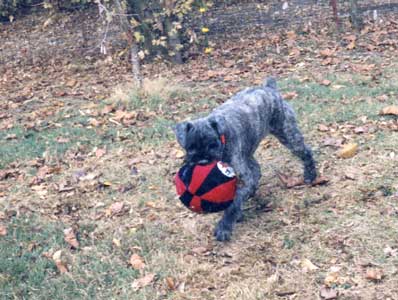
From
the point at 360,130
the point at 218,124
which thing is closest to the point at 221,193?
the point at 218,124

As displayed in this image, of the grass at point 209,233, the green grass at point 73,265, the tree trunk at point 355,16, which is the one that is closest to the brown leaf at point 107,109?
the grass at point 209,233

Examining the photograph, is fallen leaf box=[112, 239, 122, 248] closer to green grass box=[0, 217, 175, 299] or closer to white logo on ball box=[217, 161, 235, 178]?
green grass box=[0, 217, 175, 299]

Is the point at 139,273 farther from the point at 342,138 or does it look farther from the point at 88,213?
the point at 342,138

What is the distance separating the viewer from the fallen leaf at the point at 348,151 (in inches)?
218

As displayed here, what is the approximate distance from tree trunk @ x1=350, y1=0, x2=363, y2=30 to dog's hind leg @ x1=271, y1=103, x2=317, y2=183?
6.05m

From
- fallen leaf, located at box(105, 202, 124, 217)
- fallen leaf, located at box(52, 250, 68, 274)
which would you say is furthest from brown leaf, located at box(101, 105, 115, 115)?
fallen leaf, located at box(52, 250, 68, 274)

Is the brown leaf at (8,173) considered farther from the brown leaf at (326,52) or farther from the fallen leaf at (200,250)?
the brown leaf at (326,52)

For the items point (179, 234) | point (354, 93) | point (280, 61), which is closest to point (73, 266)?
point (179, 234)

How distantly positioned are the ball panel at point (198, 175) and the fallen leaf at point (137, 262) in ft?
2.20

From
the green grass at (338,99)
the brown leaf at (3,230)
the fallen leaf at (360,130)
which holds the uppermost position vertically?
the brown leaf at (3,230)

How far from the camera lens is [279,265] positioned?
4.04 m

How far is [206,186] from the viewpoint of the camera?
156 inches

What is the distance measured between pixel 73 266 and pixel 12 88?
21.1ft

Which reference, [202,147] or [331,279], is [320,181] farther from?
[202,147]
